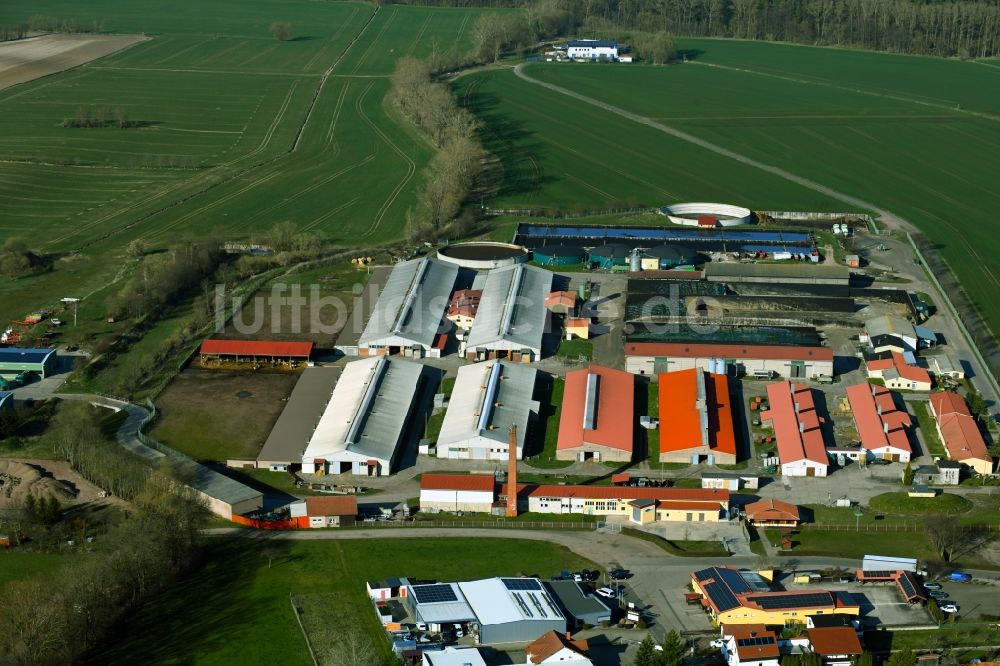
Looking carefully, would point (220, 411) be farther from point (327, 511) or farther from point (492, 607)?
point (492, 607)

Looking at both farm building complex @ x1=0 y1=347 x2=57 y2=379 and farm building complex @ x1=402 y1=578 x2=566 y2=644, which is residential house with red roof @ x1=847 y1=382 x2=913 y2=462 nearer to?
farm building complex @ x1=402 y1=578 x2=566 y2=644

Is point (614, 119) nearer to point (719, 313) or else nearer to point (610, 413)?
point (719, 313)

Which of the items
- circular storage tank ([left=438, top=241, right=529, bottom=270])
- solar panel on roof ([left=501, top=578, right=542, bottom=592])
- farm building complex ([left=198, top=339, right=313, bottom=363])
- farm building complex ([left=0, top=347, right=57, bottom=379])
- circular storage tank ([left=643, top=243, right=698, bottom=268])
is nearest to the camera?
solar panel on roof ([left=501, top=578, right=542, bottom=592])

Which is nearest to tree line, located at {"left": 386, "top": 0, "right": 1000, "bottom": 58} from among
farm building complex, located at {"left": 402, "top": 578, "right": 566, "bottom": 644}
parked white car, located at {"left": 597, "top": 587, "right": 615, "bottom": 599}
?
parked white car, located at {"left": 597, "top": 587, "right": 615, "bottom": 599}

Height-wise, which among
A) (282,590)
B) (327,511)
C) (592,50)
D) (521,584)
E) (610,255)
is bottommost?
(282,590)

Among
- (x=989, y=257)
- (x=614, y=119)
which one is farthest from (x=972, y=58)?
(x=989, y=257)

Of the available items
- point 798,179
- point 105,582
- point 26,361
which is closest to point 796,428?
point 105,582
